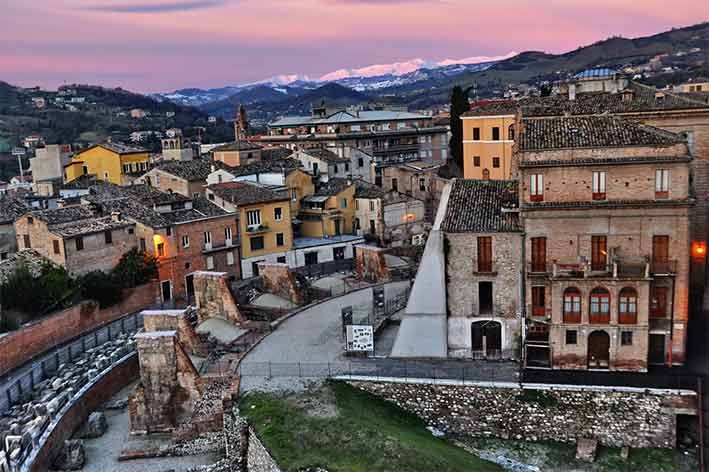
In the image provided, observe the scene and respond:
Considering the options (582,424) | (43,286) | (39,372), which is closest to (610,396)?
(582,424)

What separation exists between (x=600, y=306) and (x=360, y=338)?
411 inches

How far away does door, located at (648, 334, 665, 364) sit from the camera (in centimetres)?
2870

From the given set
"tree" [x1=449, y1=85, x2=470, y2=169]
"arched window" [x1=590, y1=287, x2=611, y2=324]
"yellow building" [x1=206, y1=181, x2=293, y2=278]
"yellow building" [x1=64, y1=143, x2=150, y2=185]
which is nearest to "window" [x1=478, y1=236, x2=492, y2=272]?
"arched window" [x1=590, y1=287, x2=611, y2=324]

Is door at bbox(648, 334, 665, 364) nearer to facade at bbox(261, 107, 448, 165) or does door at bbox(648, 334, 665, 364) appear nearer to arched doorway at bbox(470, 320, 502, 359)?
arched doorway at bbox(470, 320, 502, 359)

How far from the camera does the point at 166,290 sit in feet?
149

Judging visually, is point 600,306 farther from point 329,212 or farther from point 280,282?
point 329,212

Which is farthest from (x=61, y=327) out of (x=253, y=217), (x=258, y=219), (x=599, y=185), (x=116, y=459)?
(x=599, y=185)

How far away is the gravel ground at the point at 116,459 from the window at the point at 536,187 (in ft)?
55.6

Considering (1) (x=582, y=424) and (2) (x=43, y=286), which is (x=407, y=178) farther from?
(1) (x=582, y=424)

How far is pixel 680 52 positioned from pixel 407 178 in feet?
510

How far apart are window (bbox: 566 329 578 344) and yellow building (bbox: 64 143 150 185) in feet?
172

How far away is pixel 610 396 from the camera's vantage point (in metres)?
26.2

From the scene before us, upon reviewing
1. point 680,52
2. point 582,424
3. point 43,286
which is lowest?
point 582,424

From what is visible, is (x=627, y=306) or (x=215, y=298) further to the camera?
(x=215, y=298)
